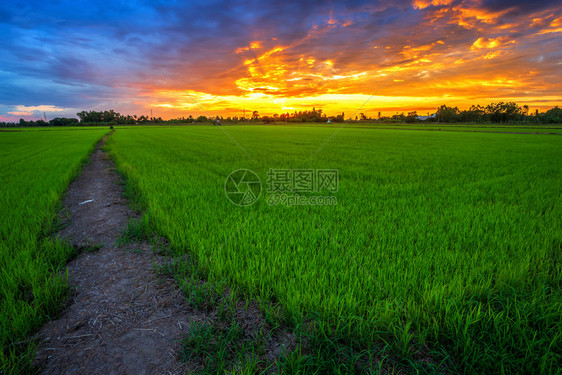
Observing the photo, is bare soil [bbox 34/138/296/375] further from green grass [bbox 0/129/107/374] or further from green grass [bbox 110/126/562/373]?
green grass [bbox 110/126/562/373]

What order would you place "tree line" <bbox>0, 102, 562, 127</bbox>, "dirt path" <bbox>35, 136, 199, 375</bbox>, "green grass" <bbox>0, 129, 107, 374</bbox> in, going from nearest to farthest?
"dirt path" <bbox>35, 136, 199, 375</bbox>, "green grass" <bbox>0, 129, 107, 374</bbox>, "tree line" <bbox>0, 102, 562, 127</bbox>

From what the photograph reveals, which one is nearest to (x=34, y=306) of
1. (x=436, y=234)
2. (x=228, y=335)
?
(x=228, y=335)

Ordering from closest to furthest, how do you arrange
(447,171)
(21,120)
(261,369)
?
(261,369) → (447,171) → (21,120)

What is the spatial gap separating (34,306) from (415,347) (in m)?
3.28

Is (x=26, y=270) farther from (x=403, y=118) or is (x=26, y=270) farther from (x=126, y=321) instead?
(x=403, y=118)

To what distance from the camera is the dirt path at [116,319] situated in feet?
5.31

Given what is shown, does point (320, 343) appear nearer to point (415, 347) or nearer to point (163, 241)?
point (415, 347)

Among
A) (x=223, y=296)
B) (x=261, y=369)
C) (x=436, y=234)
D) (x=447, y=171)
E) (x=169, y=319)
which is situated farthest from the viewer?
(x=447, y=171)

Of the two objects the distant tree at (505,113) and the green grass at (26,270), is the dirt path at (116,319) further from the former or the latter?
the distant tree at (505,113)

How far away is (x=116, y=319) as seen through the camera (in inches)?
Result: 79.5

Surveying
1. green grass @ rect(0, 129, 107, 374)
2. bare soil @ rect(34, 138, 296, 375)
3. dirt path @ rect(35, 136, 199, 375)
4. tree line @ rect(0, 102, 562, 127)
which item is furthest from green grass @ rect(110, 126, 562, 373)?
tree line @ rect(0, 102, 562, 127)

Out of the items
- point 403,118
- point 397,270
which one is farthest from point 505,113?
→ point 397,270

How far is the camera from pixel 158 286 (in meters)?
2.47

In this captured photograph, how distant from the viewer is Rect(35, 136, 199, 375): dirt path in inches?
63.7
